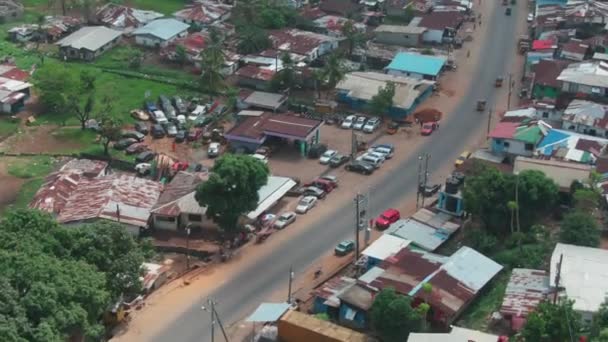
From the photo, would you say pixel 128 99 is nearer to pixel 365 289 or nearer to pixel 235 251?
pixel 235 251

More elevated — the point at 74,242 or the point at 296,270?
the point at 74,242

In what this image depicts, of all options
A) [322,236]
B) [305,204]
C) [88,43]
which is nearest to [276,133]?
[305,204]

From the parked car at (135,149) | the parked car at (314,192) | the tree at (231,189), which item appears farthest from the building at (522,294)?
the parked car at (135,149)

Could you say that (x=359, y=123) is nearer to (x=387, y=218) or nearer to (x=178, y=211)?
(x=387, y=218)

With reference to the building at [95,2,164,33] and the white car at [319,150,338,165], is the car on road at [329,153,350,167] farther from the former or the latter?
the building at [95,2,164,33]

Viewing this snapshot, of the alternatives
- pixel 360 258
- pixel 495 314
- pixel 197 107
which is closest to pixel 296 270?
pixel 360 258

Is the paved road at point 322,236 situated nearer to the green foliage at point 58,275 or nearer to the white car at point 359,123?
the green foliage at point 58,275
